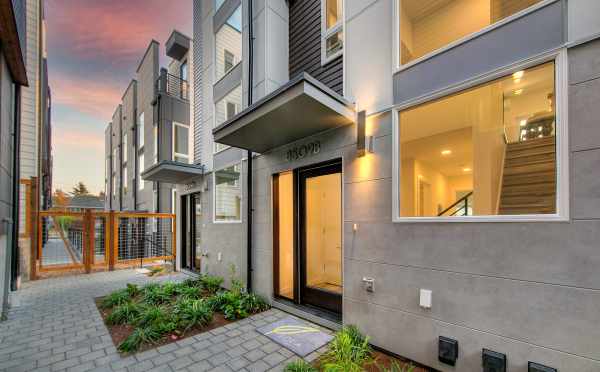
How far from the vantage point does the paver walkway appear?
280cm

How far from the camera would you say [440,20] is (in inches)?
120

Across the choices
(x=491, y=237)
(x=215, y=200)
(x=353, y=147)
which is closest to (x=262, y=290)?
(x=215, y=200)

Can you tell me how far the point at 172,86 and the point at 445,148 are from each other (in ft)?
36.7

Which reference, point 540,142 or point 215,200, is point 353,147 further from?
point 215,200

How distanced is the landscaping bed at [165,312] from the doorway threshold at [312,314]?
0.30 metres

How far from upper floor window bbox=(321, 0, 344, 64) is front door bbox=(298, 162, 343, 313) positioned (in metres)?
1.91

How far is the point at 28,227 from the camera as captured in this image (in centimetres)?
629

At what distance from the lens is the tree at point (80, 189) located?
102 ft

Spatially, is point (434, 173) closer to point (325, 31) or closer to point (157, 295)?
point (325, 31)

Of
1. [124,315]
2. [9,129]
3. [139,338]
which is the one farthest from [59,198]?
[139,338]

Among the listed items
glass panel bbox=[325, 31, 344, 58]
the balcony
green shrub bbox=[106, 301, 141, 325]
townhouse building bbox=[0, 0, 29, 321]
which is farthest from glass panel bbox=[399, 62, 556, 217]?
the balcony

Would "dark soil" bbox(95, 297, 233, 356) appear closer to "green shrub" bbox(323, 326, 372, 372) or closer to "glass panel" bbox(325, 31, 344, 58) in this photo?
"green shrub" bbox(323, 326, 372, 372)

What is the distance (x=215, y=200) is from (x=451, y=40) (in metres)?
5.66

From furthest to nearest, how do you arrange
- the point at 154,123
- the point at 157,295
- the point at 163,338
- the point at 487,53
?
the point at 154,123, the point at 157,295, the point at 163,338, the point at 487,53
